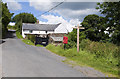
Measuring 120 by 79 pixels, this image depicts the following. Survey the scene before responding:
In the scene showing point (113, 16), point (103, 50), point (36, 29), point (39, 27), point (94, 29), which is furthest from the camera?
point (39, 27)

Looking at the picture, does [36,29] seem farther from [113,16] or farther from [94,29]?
[113,16]

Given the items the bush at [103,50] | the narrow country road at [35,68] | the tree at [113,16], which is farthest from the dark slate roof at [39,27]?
the narrow country road at [35,68]

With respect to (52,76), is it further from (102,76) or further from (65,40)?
(65,40)

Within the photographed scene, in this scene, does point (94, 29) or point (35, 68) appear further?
point (94, 29)

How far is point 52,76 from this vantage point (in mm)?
6457

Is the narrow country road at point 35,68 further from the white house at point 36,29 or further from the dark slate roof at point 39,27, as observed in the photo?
the dark slate roof at point 39,27

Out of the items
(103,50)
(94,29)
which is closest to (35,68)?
(103,50)

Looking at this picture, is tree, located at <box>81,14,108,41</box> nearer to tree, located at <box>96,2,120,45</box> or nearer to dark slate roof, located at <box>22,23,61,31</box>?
tree, located at <box>96,2,120,45</box>

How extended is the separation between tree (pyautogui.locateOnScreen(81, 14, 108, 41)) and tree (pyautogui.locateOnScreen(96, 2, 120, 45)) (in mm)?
6121

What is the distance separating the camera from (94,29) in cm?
2614

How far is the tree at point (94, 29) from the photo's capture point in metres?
25.3

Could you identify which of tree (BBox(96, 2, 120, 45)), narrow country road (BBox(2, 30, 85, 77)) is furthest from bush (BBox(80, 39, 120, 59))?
tree (BBox(96, 2, 120, 45))

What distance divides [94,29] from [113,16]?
29.4 ft

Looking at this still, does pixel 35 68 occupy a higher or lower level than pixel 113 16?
lower
